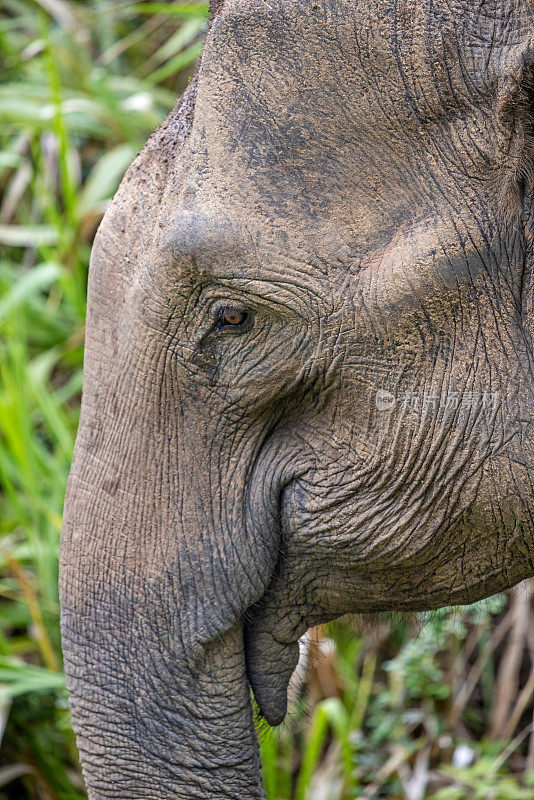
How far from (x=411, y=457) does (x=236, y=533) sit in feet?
0.87

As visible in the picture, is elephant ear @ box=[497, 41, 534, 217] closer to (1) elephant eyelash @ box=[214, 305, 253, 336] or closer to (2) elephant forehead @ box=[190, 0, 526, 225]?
(2) elephant forehead @ box=[190, 0, 526, 225]

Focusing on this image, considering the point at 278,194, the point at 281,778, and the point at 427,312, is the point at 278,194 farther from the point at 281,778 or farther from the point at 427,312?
the point at 281,778

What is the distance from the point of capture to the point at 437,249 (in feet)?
4.22

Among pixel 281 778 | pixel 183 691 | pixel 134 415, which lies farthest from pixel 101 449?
pixel 281 778

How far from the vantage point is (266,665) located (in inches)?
61.1

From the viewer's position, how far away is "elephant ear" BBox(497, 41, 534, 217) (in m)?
1.21

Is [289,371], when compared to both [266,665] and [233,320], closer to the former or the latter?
[233,320]

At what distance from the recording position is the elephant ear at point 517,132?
1209 millimetres

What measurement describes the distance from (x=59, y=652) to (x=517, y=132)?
2060mm

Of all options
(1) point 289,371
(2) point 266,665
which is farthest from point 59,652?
(1) point 289,371

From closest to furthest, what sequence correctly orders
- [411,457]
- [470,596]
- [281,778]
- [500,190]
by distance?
1. [500,190]
2. [411,457]
3. [470,596]
4. [281,778]

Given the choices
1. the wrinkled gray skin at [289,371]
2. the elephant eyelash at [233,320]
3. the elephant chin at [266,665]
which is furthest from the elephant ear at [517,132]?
the elephant chin at [266,665]

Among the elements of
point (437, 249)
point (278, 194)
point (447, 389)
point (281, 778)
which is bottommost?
point (281, 778)

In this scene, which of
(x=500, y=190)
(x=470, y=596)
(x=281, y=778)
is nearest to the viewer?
(x=500, y=190)
